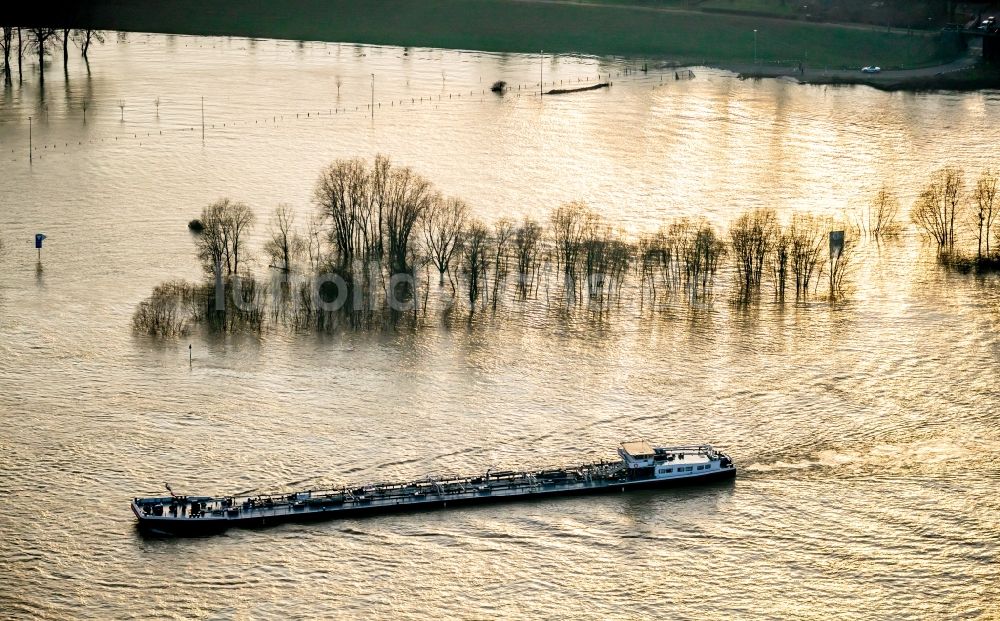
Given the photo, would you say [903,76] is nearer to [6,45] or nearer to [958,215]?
[958,215]

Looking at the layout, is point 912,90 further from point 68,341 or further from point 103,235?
point 68,341

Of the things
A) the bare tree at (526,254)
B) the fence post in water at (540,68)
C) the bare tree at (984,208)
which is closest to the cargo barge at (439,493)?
the bare tree at (526,254)

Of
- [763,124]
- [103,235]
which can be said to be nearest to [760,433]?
[103,235]

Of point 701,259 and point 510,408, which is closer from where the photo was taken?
point 510,408

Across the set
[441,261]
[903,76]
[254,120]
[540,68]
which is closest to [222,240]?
[441,261]

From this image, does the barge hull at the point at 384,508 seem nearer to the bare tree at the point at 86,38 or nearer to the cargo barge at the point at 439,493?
the cargo barge at the point at 439,493

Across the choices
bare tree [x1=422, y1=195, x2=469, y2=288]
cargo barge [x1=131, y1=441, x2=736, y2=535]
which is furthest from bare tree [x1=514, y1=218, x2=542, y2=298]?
cargo barge [x1=131, y1=441, x2=736, y2=535]
